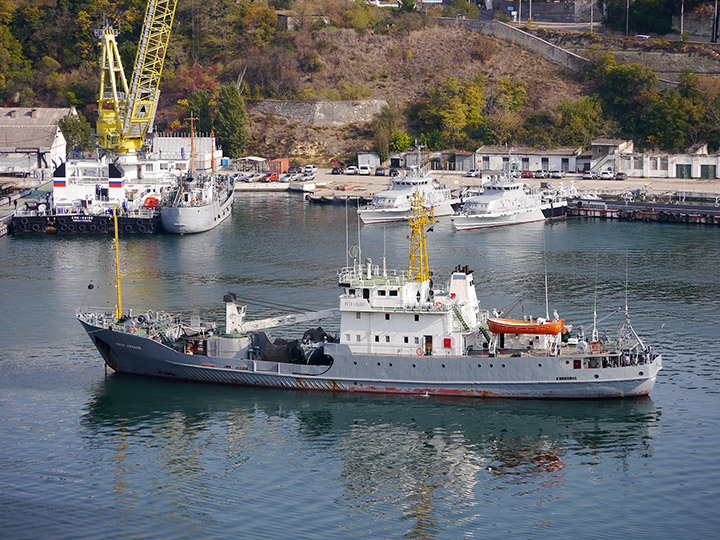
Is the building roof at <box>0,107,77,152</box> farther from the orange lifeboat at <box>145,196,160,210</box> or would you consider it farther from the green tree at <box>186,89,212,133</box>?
the orange lifeboat at <box>145,196,160,210</box>

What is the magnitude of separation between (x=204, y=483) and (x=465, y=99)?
242 feet

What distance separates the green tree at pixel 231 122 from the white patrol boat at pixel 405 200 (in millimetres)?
21835

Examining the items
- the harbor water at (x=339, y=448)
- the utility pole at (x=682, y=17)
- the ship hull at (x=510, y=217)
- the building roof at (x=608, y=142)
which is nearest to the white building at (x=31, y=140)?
the ship hull at (x=510, y=217)

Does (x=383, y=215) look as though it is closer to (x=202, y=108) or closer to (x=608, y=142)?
(x=608, y=142)

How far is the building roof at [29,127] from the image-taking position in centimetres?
9175

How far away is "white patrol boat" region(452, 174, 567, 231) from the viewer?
71.2m

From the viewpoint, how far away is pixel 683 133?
87625 mm

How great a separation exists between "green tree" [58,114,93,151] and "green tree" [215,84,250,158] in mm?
11414

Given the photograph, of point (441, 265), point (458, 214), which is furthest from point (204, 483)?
point (458, 214)

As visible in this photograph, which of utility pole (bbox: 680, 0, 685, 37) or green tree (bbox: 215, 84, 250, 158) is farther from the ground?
utility pole (bbox: 680, 0, 685, 37)

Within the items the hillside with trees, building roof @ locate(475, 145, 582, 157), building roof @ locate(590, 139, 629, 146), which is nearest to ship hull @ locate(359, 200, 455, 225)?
building roof @ locate(475, 145, 582, 157)

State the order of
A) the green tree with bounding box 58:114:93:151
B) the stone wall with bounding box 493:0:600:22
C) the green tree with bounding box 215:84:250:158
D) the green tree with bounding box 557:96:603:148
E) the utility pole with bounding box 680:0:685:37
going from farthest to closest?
the stone wall with bounding box 493:0:600:22, the utility pole with bounding box 680:0:685:37, the green tree with bounding box 215:84:250:158, the green tree with bounding box 58:114:93:151, the green tree with bounding box 557:96:603:148

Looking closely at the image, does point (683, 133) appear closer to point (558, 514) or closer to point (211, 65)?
point (211, 65)

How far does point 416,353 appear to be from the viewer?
34969 millimetres
